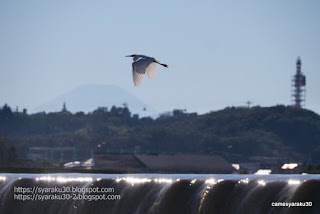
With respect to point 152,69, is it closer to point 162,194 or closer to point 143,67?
point 143,67

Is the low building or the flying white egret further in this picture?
the low building

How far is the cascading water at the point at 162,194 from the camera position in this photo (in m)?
28.0

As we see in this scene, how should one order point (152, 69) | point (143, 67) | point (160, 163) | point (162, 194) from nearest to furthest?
point (162, 194) → point (143, 67) → point (152, 69) → point (160, 163)

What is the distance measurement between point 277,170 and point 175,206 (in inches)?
4770

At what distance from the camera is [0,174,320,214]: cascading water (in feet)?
92.0

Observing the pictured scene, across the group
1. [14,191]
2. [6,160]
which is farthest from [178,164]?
[14,191]

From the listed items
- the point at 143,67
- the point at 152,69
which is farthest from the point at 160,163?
the point at 143,67

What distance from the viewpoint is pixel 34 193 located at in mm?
36625

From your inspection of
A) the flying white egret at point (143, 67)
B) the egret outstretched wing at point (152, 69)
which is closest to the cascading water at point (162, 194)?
the flying white egret at point (143, 67)

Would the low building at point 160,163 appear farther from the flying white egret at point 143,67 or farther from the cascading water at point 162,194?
the flying white egret at point 143,67

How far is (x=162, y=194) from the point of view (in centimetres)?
3200

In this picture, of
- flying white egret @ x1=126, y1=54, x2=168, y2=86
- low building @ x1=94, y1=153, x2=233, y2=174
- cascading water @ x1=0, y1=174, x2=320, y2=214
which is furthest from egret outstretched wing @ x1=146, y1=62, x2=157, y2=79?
low building @ x1=94, y1=153, x2=233, y2=174

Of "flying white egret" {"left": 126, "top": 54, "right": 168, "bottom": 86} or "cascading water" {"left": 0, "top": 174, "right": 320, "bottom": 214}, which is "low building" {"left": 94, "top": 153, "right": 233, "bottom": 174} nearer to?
"cascading water" {"left": 0, "top": 174, "right": 320, "bottom": 214}

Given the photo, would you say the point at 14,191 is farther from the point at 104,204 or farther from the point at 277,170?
the point at 277,170
